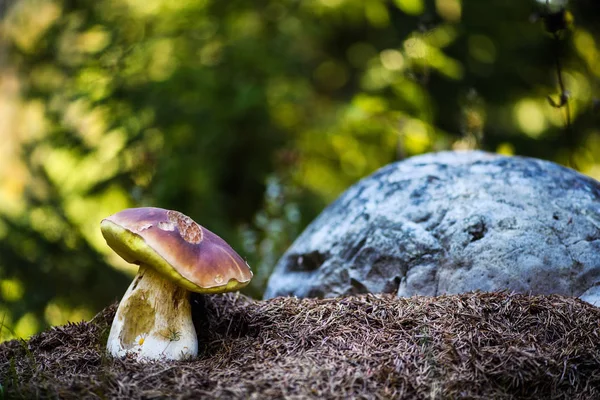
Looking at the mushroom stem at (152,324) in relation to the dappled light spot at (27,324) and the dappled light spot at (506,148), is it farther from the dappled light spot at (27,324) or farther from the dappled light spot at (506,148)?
the dappled light spot at (506,148)

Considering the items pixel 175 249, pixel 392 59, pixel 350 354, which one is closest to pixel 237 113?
pixel 392 59

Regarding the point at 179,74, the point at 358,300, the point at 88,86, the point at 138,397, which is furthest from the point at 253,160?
the point at 138,397

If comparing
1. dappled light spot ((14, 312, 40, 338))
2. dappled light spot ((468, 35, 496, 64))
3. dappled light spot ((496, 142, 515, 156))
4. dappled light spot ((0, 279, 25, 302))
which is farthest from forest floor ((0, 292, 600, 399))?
dappled light spot ((468, 35, 496, 64))

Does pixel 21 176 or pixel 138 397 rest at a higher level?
pixel 21 176

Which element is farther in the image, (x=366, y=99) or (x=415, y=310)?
(x=366, y=99)

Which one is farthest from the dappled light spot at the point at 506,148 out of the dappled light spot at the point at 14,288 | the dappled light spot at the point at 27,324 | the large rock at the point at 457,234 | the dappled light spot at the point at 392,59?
the dappled light spot at the point at 14,288

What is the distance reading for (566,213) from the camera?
8.21 feet

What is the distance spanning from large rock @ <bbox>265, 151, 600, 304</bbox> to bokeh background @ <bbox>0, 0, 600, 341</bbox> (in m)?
1.44

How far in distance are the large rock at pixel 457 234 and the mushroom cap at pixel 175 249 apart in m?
0.94

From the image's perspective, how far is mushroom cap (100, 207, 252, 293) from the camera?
5.78 feet

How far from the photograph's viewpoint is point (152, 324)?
193cm

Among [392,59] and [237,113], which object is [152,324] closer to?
[237,113]

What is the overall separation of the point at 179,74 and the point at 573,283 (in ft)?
14.4

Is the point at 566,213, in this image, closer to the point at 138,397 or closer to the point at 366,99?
the point at 138,397
